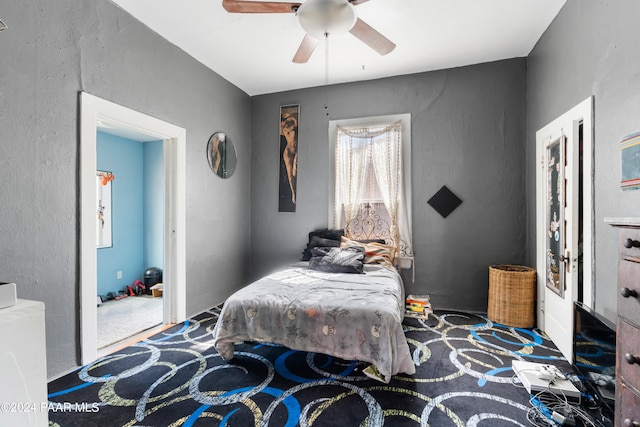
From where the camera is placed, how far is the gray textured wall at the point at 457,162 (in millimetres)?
3451

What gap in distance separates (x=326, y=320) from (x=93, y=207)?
200cm

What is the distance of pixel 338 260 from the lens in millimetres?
3209

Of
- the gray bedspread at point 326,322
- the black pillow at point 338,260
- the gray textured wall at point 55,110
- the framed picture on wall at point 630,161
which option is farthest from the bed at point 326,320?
the framed picture on wall at point 630,161

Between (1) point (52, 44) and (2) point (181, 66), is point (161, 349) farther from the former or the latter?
(2) point (181, 66)

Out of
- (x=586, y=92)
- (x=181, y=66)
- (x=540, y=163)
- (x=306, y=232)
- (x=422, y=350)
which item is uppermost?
(x=181, y=66)

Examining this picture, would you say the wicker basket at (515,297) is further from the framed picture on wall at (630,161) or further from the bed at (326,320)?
the framed picture on wall at (630,161)

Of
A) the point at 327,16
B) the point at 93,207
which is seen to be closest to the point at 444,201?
the point at 327,16

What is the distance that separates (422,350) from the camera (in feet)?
8.36

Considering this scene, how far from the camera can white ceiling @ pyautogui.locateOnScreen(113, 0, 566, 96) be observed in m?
2.56

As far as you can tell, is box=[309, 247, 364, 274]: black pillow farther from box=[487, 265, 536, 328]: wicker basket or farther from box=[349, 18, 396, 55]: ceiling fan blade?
box=[349, 18, 396, 55]: ceiling fan blade

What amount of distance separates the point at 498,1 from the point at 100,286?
5.56m

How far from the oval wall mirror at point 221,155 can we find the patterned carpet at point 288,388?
6.69ft

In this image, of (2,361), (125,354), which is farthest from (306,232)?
(2,361)

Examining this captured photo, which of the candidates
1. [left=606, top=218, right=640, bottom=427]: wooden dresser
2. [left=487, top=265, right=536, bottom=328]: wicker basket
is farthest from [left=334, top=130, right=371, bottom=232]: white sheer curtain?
[left=606, top=218, right=640, bottom=427]: wooden dresser
